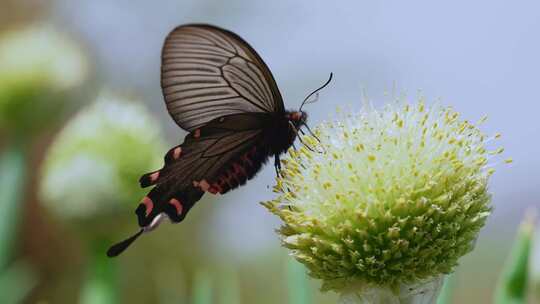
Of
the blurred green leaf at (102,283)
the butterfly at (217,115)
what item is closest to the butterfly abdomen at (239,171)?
the butterfly at (217,115)

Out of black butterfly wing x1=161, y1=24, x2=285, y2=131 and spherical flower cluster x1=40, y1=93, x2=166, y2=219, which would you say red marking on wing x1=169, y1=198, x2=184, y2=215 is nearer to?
black butterfly wing x1=161, y1=24, x2=285, y2=131

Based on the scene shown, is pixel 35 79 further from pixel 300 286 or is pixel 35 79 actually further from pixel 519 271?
pixel 519 271

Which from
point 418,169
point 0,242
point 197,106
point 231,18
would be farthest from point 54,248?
point 418,169

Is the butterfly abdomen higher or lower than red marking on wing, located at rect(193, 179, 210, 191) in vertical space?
higher

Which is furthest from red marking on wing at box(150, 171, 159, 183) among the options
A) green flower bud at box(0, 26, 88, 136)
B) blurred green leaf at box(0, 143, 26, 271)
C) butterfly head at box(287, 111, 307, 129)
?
green flower bud at box(0, 26, 88, 136)

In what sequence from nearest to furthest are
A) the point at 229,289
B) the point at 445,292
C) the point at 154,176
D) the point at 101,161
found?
the point at 445,292 < the point at 154,176 < the point at 229,289 < the point at 101,161

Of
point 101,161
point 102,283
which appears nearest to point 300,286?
point 102,283

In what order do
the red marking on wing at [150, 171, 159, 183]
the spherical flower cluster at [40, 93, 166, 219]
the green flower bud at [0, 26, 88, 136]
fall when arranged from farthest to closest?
the green flower bud at [0, 26, 88, 136] → the spherical flower cluster at [40, 93, 166, 219] → the red marking on wing at [150, 171, 159, 183]
